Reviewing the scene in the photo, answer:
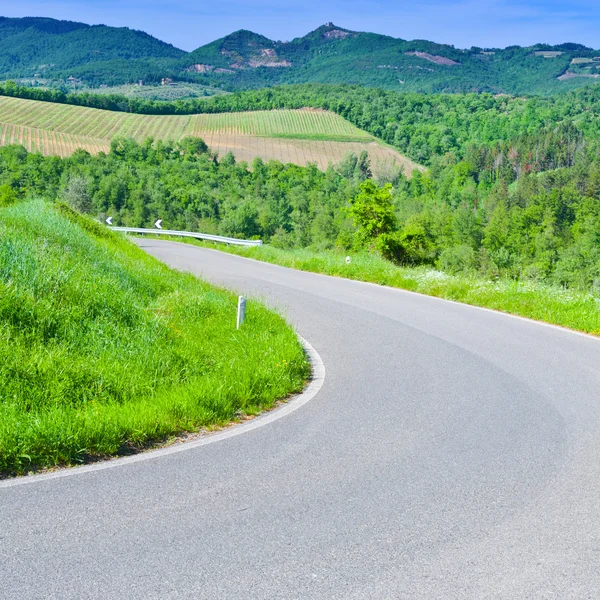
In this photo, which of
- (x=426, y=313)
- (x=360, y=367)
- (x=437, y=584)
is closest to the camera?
(x=437, y=584)

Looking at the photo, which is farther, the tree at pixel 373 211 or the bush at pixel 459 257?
the bush at pixel 459 257

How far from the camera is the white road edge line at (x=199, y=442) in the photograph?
5.11 meters

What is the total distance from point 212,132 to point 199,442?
14151 centimetres

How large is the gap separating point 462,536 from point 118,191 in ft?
308

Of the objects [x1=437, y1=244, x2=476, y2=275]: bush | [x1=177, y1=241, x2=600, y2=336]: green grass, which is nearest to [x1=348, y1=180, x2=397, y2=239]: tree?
[x1=177, y1=241, x2=600, y2=336]: green grass

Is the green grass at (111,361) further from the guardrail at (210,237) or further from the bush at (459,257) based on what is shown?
the bush at (459,257)

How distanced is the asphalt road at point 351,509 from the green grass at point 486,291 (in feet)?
15.8

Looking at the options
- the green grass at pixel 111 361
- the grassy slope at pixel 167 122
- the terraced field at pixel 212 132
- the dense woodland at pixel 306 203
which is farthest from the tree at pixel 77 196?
the green grass at pixel 111 361

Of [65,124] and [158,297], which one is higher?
[65,124]

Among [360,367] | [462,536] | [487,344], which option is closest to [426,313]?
[487,344]

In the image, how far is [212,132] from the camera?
142125mm

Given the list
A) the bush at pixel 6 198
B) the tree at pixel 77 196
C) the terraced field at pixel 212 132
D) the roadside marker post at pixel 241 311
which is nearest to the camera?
the roadside marker post at pixel 241 311

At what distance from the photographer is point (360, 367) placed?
30.0 feet

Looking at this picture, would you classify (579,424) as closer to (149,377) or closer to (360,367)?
(360,367)
